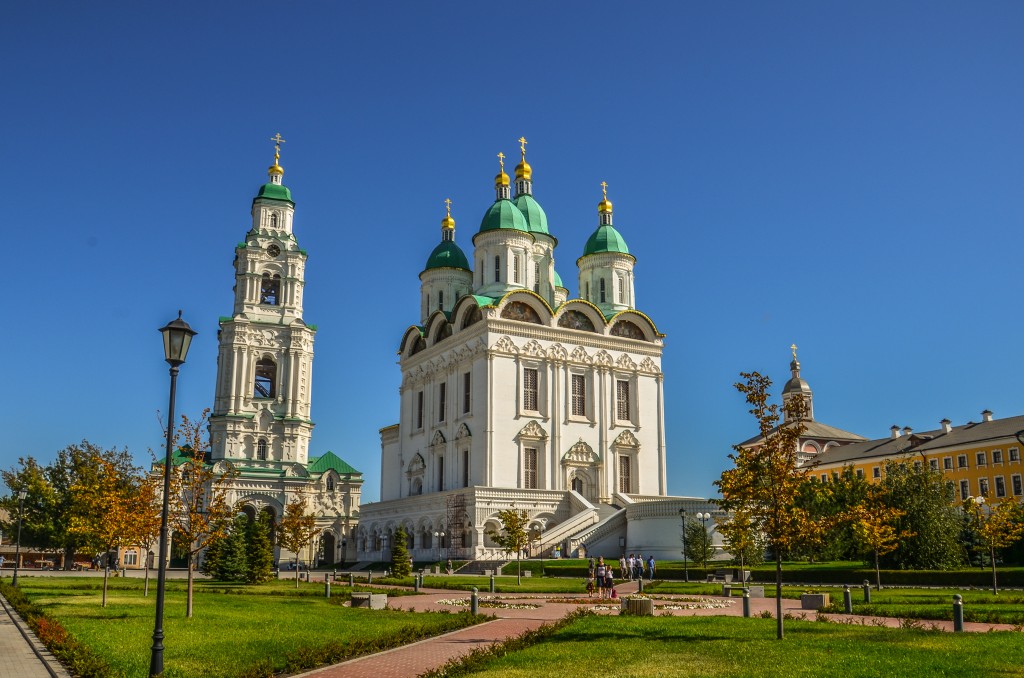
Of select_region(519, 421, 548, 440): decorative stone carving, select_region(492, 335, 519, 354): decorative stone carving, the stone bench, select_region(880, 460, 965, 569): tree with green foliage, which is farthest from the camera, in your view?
select_region(519, 421, 548, 440): decorative stone carving

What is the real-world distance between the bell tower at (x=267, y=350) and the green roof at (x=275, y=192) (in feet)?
0.26

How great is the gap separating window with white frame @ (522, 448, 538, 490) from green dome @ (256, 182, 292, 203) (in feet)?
103

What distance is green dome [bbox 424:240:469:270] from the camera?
214ft

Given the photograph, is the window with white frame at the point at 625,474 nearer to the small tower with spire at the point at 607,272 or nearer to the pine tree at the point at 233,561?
the small tower with spire at the point at 607,272

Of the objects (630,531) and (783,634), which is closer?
(783,634)

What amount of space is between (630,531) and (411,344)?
77.5 feet

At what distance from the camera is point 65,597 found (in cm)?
2642

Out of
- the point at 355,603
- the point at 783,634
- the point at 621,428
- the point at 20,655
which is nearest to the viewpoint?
the point at 20,655

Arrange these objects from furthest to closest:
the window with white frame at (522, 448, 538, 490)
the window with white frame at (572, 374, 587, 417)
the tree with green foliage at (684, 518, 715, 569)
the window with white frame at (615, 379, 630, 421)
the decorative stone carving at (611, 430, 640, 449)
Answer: the window with white frame at (615, 379, 630, 421)
the decorative stone carving at (611, 430, 640, 449)
the window with white frame at (572, 374, 587, 417)
the window with white frame at (522, 448, 538, 490)
the tree with green foliage at (684, 518, 715, 569)

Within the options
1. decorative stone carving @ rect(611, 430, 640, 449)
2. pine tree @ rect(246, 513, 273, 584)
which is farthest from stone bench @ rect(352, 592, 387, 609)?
decorative stone carving @ rect(611, 430, 640, 449)

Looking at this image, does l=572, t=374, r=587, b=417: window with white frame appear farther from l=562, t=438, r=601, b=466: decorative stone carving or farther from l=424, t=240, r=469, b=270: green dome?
l=424, t=240, r=469, b=270: green dome

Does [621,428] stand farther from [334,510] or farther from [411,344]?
[334,510]

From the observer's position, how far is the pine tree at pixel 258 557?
3731 cm

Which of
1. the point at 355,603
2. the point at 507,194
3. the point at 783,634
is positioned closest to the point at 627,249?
the point at 507,194
